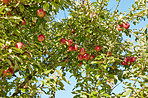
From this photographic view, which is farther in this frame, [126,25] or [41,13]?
[126,25]

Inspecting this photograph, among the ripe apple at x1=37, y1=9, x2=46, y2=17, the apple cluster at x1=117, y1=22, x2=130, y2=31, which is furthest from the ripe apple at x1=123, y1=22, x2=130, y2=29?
the ripe apple at x1=37, y1=9, x2=46, y2=17

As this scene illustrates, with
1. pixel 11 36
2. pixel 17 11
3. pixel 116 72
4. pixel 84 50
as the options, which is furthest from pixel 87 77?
pixel 17 11

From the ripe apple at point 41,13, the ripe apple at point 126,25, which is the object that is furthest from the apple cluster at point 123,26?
the ripe apple at point 41,13

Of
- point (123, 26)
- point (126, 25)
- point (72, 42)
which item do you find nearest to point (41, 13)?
point (72, 42)

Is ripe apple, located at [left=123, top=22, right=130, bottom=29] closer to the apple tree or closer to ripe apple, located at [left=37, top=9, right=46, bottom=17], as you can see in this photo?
the apple tree

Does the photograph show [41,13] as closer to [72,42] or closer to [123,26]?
[72,42]

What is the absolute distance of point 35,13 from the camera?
15.9 ft

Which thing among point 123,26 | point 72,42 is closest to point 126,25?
point 123,26

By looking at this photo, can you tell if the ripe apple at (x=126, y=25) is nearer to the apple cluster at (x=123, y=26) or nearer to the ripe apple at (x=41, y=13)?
the apple cluster at (x=123, y=26)

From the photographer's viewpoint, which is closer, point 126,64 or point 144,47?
point 144,47

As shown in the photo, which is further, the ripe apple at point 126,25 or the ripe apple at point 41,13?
the ripe apple at point 126,25

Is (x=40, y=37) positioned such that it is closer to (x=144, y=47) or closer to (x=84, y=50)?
(x=84, y=50)

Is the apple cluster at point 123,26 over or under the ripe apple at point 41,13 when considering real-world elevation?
under

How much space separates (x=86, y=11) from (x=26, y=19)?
5.65 ft
